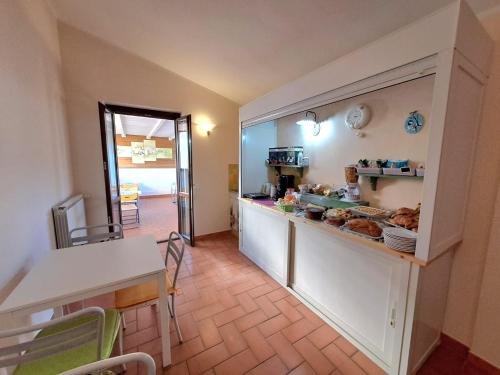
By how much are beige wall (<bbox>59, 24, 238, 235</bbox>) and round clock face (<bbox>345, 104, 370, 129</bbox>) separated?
1.85 meters

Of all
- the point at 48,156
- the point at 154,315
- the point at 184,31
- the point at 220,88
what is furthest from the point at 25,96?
the point at 220,88

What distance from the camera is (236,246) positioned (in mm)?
3242

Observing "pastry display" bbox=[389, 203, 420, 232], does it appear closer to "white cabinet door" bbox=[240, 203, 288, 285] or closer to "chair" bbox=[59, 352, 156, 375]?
"white cabinet door" bbox=[240, 203, 288, 285]

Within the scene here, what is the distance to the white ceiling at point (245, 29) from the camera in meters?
1.42

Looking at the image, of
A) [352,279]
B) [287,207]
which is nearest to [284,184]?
[287,207]

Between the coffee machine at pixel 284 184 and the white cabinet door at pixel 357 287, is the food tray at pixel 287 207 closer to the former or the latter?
the white cabinet door at pixel 357 287

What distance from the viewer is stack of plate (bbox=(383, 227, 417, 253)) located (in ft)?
3.86

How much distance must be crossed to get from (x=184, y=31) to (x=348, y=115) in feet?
5.88

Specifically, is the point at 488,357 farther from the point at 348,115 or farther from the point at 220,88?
the point at 220,88

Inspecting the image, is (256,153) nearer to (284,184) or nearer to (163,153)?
(284,184)

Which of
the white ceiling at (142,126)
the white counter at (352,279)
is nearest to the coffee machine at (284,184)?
the white counter at (352,279)

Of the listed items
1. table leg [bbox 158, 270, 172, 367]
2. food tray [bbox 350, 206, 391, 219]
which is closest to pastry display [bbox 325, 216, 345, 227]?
food tray [bbox 350, 206, 391, 219]

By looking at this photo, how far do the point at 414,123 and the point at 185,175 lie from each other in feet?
9.50

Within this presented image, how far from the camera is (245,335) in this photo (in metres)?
1.60
